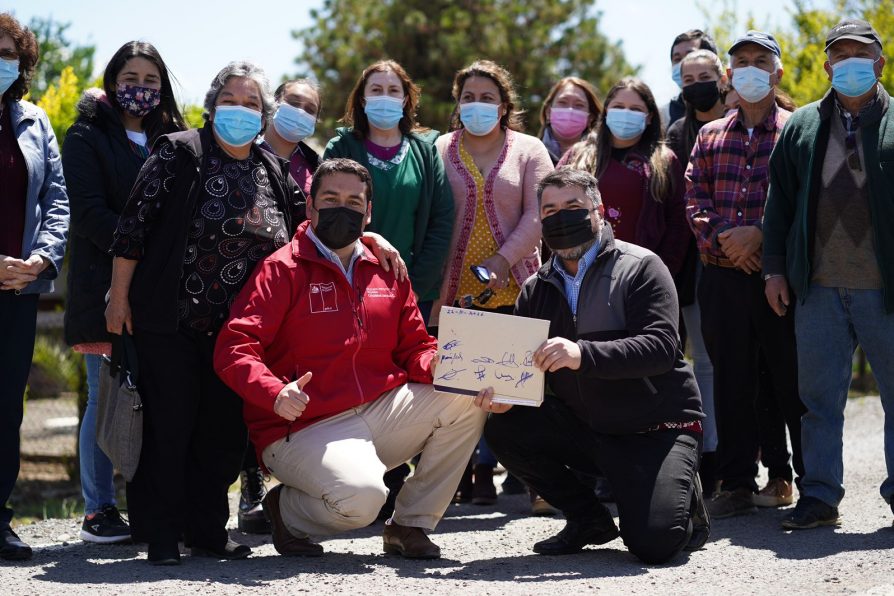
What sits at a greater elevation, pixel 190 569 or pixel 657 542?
pixel 657 542

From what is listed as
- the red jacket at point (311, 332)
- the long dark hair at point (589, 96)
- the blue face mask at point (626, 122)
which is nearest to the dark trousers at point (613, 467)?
the red jacket at point (311, 332)

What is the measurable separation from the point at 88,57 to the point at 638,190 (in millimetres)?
12851

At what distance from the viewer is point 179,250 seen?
5227 millimetres

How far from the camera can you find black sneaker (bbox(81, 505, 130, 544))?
5.91 metres

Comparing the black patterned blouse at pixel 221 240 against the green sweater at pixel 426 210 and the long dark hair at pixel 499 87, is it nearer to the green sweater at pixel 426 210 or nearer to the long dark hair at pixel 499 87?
the green sweater at pixel 426 210

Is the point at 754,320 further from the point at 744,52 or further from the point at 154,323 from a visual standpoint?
the point at 154,323

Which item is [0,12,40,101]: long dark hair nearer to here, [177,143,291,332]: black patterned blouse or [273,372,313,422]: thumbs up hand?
[177,143,291,332]: black patterned blouse

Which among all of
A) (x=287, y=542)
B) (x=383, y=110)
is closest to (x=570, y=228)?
(x=383, y=110)

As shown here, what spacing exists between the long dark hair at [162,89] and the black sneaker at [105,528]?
6.81ft

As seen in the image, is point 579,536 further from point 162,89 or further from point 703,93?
point 162,89

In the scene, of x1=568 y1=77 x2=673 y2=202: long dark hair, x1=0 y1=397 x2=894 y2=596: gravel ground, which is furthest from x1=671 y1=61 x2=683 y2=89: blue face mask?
x1=0 y1=397 x2=894 y2=596: gravel ground

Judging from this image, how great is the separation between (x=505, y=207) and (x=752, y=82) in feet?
5.37

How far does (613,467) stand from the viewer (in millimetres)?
5281

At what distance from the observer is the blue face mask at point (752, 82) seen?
631cm
